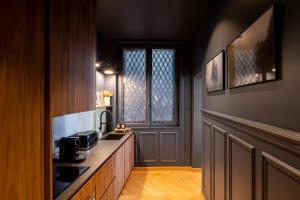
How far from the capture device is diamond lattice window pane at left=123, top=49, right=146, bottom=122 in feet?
16.3

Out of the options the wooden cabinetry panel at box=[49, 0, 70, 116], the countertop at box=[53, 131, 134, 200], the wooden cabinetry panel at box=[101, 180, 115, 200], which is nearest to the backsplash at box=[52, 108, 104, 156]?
the countertop at box=[53, 131, 134, 200]

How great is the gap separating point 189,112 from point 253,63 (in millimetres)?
3417

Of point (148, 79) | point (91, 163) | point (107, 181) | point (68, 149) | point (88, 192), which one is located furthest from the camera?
point (148, 79)

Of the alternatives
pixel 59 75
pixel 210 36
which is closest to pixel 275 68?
pixel 59 75

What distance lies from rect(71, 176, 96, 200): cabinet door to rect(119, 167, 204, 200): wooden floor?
1.67m

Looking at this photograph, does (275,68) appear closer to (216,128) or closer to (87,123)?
(216,128)

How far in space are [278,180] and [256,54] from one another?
76 cm

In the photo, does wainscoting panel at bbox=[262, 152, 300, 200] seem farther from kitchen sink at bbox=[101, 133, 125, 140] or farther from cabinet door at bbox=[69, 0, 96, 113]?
kitchen sink at bbox=[101, 133, 125, 140]

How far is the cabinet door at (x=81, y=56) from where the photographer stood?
1.78m

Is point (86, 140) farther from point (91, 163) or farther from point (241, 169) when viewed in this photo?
point (241, 169)

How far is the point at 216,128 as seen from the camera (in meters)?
2.58

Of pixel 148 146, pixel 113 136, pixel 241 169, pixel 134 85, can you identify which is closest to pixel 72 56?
pixel 241 169

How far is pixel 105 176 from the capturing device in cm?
249

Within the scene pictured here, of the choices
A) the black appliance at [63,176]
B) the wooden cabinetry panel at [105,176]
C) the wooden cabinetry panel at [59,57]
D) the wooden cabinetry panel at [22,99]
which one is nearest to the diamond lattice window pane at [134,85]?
the wooden cabinetry panel at [105,176]
